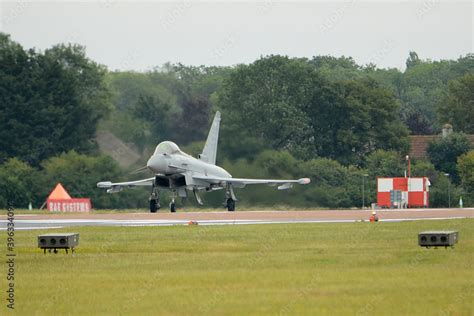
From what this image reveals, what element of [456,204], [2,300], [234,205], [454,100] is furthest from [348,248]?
[454,100]

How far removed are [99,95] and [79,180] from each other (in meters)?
24.5

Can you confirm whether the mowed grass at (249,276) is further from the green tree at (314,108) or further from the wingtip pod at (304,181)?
→ the green tree at (314,108)

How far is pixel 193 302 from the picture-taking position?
57.5 ft

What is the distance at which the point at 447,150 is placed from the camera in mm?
75125

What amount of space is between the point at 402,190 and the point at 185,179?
47.4ft

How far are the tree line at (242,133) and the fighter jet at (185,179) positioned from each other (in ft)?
6.20

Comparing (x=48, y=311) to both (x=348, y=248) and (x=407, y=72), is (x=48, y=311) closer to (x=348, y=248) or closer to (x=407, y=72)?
(x=348, y=248)

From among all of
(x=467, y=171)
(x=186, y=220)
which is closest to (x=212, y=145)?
(x=186, y=220)

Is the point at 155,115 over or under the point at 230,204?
over

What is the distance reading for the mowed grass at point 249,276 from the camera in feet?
56.2

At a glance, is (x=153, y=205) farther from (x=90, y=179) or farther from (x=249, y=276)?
(x=249, y=276)

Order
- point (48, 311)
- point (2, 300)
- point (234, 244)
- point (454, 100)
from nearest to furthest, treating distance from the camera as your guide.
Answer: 1. point (48, 311)
2. point (2, 300)
3. point (234, 244)
4. point (454, 100)

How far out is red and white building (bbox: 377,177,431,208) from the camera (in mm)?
61625

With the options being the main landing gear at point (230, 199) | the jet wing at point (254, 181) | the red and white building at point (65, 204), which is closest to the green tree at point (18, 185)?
the red and white building at point (65, 204)
